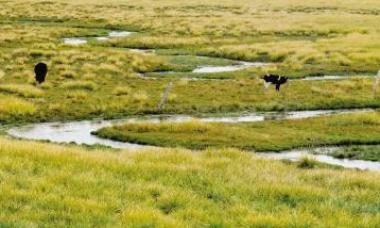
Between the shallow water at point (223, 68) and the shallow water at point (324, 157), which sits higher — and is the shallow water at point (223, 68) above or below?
below

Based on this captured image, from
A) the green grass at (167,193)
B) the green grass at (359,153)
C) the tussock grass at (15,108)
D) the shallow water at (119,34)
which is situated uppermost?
the green grass at (167,193)

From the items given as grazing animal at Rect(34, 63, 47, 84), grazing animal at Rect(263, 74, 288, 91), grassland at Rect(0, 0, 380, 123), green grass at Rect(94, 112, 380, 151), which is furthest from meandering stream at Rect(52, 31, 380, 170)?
grazing animal at Rect(34, 63, 47, 84)

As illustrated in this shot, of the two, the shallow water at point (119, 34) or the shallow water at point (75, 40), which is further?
the shallow water at point (119, 34)

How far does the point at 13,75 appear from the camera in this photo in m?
42.3

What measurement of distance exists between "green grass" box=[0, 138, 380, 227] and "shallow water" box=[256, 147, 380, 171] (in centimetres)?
796

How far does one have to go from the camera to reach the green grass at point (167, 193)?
9781 millimetres

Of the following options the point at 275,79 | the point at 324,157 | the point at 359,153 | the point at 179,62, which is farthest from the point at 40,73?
the point at 359,153

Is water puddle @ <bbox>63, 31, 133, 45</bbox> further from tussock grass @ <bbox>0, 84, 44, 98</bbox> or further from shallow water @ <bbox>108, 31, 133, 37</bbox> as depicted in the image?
tussock grass @ <bbox>0, 84, 44, 98</bbox>

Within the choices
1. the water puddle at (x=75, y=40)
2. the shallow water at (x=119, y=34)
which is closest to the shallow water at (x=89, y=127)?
the water puddle at (x=75, y=40)

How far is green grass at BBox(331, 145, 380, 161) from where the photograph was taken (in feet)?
79.5

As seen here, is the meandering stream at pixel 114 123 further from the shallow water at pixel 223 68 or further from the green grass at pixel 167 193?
the shallow water at pixel 223 68

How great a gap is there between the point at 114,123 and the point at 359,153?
1156 centimetres

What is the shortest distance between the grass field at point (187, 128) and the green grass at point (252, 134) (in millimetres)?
85

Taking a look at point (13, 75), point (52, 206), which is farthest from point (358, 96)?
point (52, 206)
